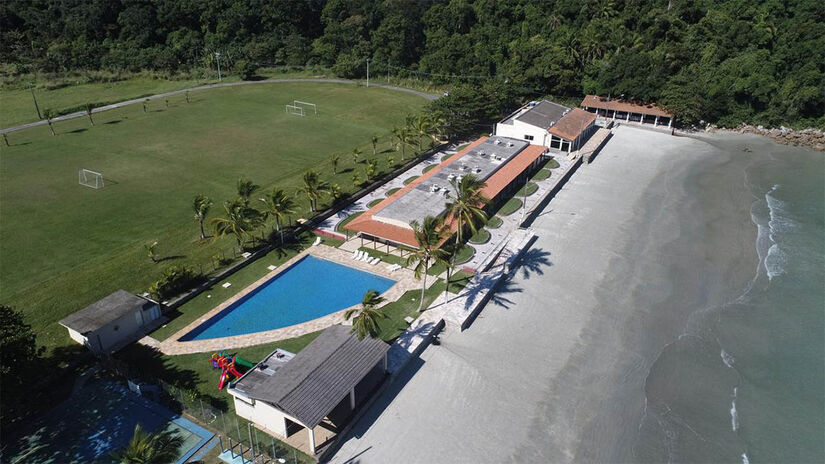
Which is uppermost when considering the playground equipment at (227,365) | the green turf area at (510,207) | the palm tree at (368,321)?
the palm tree at (368,321)

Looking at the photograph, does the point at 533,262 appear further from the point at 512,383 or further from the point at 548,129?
the point at 548,129

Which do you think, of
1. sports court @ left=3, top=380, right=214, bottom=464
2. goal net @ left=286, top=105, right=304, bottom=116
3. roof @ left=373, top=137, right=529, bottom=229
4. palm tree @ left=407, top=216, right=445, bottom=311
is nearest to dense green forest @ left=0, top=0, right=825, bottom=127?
goal net @ left=286, top=105, right=304, bottom=116

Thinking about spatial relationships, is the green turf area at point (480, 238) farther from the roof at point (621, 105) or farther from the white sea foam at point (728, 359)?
the roof at point (621, 105)

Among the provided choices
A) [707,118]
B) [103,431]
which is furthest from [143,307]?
[707,118]

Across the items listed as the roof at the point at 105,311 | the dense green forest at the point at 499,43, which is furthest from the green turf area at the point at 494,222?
the dense green forest at the point at 499,43

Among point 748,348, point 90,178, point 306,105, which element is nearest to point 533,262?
point 748,348

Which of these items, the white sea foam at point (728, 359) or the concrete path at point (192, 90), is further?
the concrete path at point (192, 90)

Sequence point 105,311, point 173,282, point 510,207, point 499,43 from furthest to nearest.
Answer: point 499,43 < point 510,207 < point 173,282 < point 105,311
